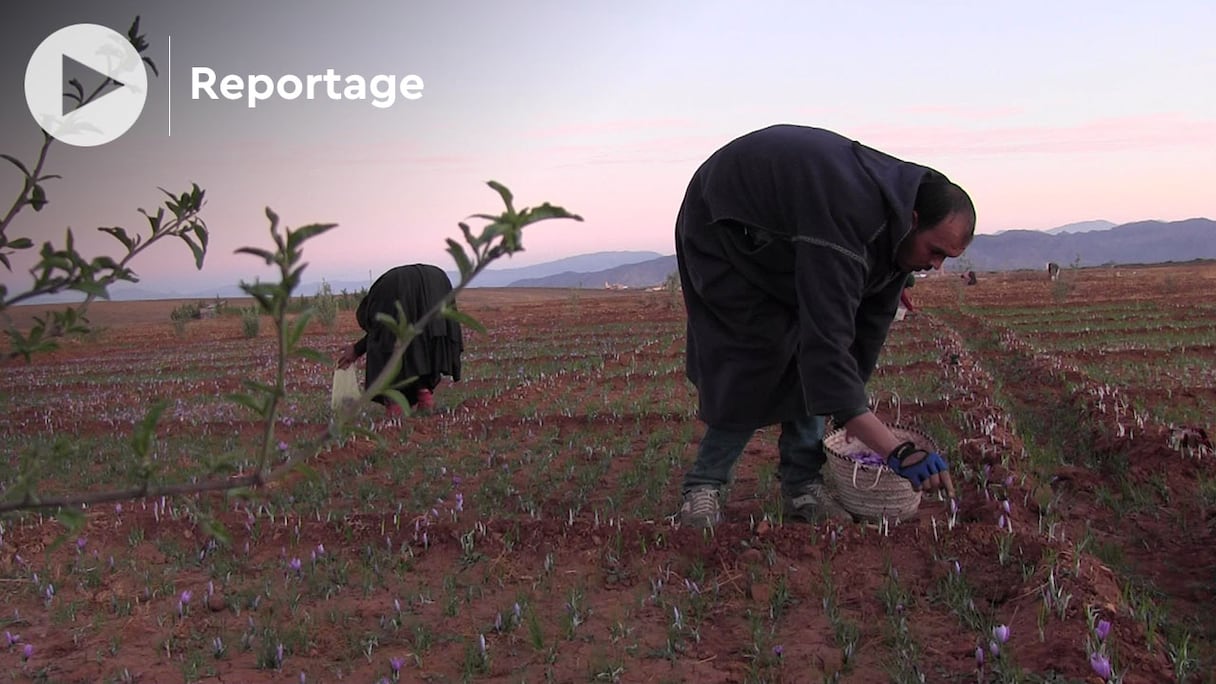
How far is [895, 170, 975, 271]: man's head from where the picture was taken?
9.57ft

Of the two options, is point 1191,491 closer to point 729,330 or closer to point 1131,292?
point 729,330

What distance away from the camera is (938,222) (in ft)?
9.71

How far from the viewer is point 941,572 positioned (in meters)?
3.14

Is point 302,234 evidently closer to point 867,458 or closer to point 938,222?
point 938,222

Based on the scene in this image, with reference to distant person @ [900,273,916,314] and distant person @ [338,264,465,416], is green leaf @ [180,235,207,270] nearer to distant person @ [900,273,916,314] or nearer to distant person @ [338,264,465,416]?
distant person @ [900,273,916,314]

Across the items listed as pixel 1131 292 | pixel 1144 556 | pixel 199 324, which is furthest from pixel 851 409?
pixel 199 324

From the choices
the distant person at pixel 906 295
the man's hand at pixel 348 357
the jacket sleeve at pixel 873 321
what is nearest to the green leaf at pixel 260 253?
the jacket sleeve at pixel 873 321

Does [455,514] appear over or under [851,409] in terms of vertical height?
under

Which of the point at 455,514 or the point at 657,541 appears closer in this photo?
the point at 657,541

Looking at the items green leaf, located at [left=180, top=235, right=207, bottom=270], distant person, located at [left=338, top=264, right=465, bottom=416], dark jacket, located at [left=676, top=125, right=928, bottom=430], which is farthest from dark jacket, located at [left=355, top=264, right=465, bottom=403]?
green leaf, located at [left=180, top=235, right=207, bottom=270]

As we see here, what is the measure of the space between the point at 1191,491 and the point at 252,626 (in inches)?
171

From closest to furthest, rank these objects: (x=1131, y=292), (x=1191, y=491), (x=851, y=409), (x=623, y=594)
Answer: (x=851, y=409)
(x=623, y=594)
(x=1191, y=491)
(x=1131, y=292)

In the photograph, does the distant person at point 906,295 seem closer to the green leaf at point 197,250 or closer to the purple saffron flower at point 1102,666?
the purple saffron flower at point 1102,666

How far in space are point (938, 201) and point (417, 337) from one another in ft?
17.6
